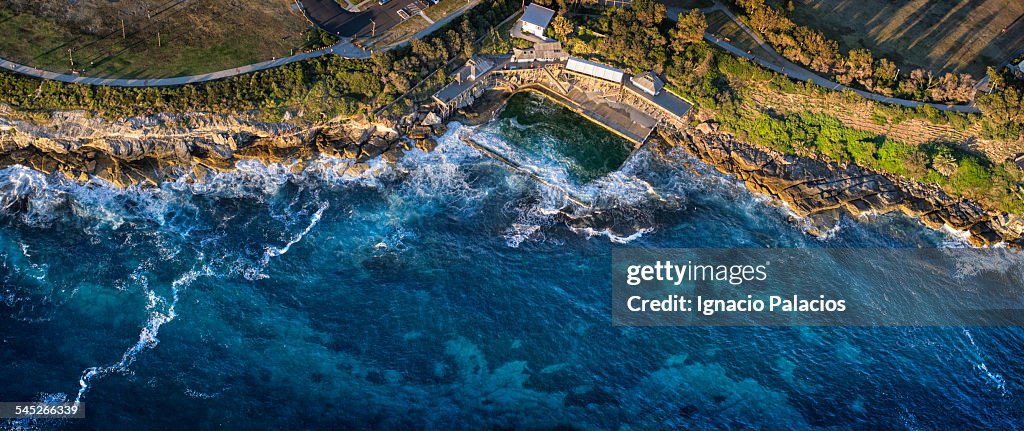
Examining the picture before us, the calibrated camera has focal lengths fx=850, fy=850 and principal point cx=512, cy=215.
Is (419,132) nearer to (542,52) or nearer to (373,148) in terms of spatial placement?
(373,148)

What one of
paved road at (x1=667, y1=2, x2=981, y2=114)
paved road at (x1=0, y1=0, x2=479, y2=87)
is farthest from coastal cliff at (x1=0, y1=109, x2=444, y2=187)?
paved road at (x1=667, y1=2, x2=981, y2=114)

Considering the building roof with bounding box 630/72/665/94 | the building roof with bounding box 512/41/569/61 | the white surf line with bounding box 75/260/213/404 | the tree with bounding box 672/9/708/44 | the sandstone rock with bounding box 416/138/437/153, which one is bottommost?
Answer: the white surf line with bounding box 75/260/213/404

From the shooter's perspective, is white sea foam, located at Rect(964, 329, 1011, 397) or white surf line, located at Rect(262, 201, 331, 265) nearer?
white sea foam, located at Rect(964, 329, 1011, 397)

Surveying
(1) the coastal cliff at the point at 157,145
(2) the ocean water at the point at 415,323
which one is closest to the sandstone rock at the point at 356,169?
(1) the coastal cliff at the point at 157,145

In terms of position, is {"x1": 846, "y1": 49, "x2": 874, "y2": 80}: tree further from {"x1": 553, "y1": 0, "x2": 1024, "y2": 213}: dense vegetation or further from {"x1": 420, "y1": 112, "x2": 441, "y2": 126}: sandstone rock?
{"x1": 420, "y1": 112, "x2": 441, "y2": 126}: sandstone rock

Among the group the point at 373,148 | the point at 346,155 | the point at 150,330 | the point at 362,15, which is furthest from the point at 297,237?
the point at 362,15
